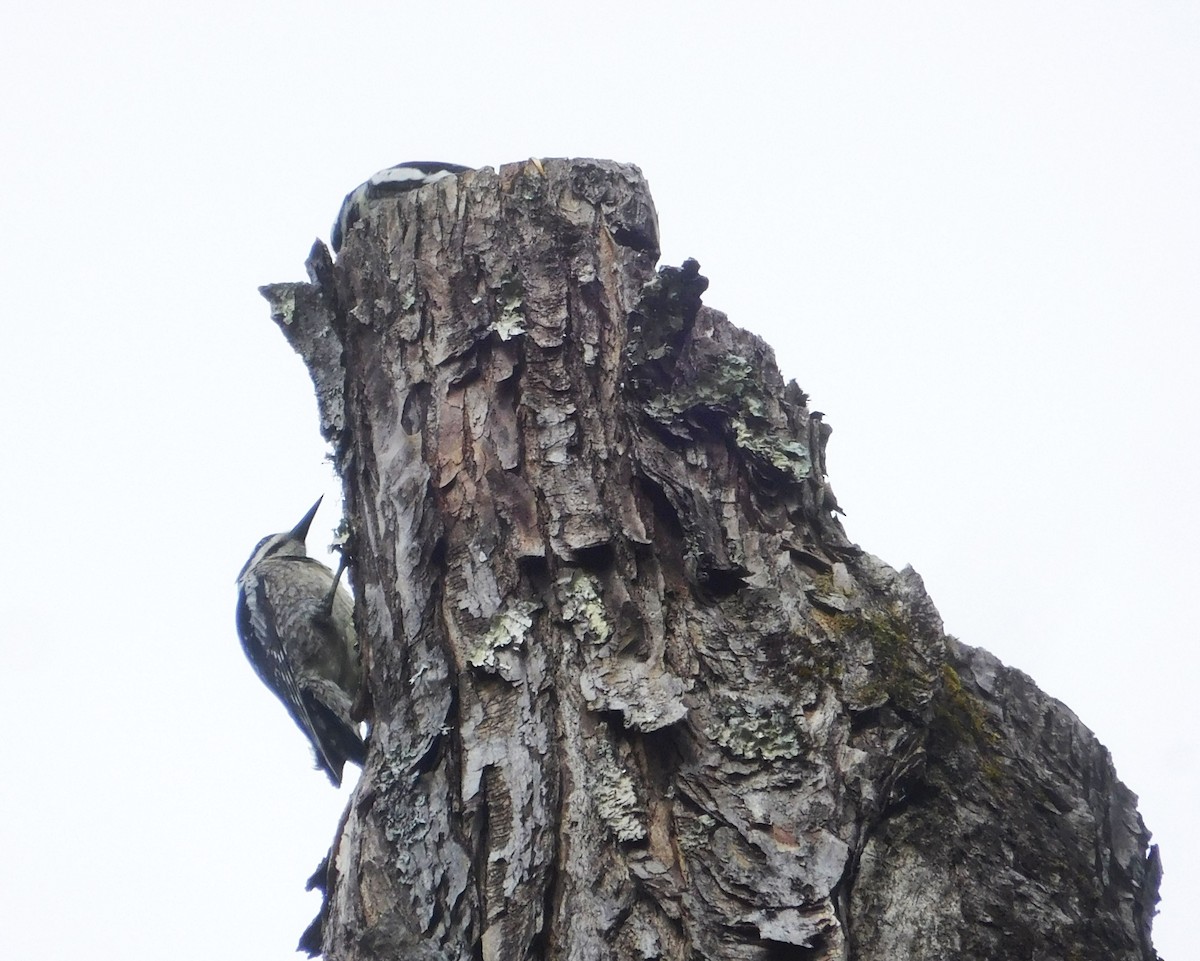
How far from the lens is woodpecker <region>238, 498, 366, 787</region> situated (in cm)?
399

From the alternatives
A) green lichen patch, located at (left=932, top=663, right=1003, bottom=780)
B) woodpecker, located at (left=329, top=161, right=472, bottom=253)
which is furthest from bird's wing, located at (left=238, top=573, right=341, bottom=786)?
green lichen patch, located at (left=932, top=663, right=1003, bottom=780)

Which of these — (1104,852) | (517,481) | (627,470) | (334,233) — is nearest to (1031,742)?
(1104,852)

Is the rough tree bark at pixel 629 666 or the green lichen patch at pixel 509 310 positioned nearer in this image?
the rough tree bark at pixel 629 666

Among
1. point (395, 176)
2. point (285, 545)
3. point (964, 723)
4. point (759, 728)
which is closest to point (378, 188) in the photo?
point (395, 176)

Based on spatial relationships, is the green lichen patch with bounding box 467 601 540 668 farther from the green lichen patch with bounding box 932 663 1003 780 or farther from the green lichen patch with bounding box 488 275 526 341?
the green lichen patch with bounding box 932 663 1003 780

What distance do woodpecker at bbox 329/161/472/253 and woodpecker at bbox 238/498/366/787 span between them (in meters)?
1.32

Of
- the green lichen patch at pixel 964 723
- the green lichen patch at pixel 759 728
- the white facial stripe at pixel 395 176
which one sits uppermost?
the white facial stripe at pixel 395 176

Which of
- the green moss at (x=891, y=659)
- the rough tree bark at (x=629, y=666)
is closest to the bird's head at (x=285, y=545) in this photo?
the rough tree bark at (x=629, y=666)

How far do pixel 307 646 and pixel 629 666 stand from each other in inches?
95.0

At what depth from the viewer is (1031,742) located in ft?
6.88

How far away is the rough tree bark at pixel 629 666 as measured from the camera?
183 centimetres

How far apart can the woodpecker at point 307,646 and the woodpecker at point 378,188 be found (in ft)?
4.35

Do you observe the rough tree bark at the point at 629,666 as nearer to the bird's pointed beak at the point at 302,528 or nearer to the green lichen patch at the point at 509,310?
the green lichen patch at the point at 509,310

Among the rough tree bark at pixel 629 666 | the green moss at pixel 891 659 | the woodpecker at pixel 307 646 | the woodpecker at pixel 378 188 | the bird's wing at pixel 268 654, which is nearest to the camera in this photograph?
the rough tree bark at pixel 629 666
